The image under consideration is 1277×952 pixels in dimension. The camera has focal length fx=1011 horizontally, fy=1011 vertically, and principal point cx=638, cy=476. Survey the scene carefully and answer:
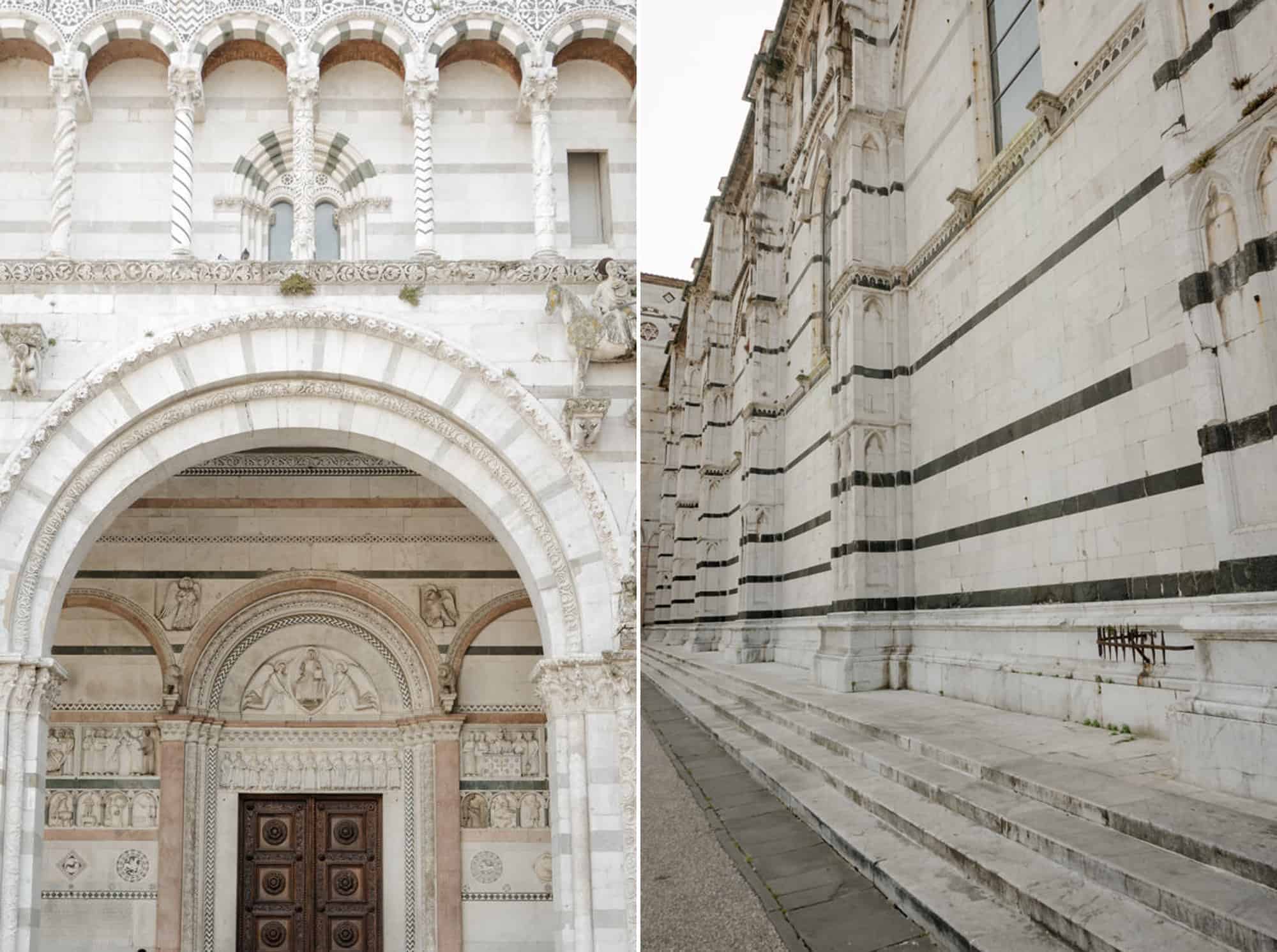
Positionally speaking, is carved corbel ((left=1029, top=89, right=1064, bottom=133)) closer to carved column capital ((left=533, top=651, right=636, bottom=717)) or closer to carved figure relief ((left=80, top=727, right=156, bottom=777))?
carved column capital ((left=533, top=651, right=636, bottom=717))

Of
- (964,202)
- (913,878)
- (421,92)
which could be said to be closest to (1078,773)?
(913,878)

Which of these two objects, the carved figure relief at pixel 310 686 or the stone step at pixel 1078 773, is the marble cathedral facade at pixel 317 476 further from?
the stone step at pixel 1078 773

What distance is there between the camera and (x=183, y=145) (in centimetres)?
852

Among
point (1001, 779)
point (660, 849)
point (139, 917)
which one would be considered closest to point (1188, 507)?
point (1001, 779)

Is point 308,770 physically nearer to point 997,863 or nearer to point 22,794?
point 22,794

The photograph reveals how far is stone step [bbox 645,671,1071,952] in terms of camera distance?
2.95 meters

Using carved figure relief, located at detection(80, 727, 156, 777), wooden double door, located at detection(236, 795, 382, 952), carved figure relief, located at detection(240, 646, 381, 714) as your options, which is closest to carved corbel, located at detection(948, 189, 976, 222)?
carved figure relief, located at detection(240, 646, 381, 714)

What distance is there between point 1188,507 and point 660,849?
144 inches

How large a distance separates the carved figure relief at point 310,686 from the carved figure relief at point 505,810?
1458 millimetres

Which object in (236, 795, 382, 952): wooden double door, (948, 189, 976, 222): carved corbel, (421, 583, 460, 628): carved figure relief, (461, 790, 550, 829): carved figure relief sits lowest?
(236, 795, 382, 952): wooden double door

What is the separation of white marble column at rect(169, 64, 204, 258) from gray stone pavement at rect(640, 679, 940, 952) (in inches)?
242

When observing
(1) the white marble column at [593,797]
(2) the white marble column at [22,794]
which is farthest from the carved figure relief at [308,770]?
(1) the white marble column at [593,797]

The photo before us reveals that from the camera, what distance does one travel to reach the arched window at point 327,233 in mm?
8938

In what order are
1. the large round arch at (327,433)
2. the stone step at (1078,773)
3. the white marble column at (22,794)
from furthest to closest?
the large round arch at (327,433) < the white marble column at (22,794) < the stone step at (1078,773)
